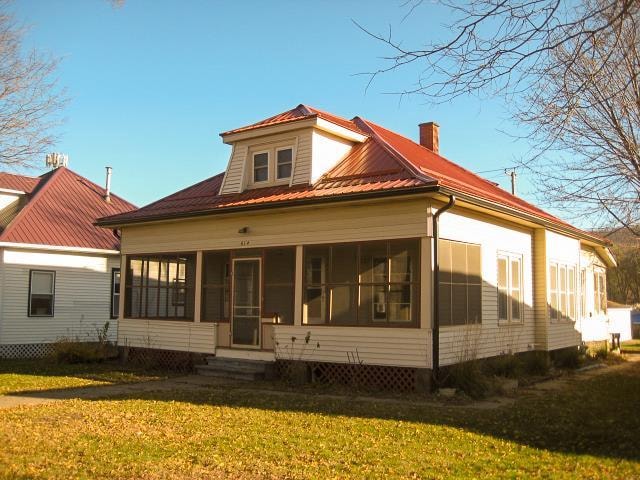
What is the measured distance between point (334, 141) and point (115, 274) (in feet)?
38.5

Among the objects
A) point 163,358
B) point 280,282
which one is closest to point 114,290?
point 163,358

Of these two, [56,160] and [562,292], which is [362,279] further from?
[56,160]

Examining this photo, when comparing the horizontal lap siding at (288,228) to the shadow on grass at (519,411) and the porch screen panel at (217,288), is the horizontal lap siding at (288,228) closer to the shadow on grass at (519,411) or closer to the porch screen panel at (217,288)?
the porch screen panel at (217,288)

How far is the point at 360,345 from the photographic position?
538 inches

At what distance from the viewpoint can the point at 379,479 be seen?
6.51m

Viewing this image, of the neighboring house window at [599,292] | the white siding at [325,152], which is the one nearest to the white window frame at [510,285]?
the white siding at [325,152]

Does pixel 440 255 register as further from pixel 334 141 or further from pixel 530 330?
pixel 530 330

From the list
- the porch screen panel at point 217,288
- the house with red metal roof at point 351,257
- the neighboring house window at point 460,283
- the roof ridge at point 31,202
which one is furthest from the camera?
the roof ridge at point 31,202

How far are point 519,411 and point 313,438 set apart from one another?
4.17 meters

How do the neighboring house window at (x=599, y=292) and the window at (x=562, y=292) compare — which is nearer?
the window at (x=562, y=292)

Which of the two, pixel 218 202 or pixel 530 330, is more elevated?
pixel 218 202

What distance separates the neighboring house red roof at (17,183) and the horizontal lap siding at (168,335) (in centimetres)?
867

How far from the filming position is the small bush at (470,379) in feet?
41.2

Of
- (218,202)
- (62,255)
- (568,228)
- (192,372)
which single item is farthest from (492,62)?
(62,255)
